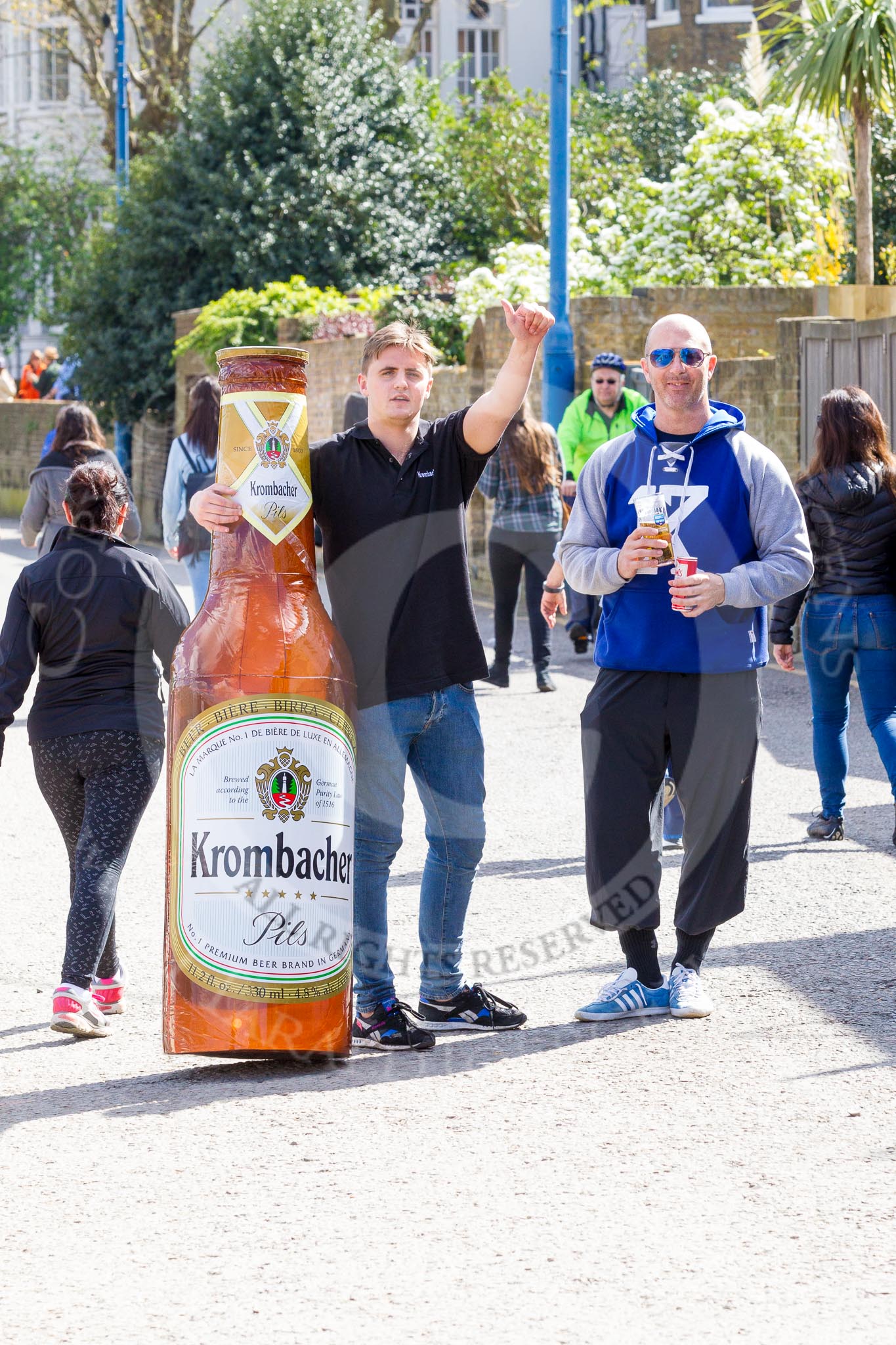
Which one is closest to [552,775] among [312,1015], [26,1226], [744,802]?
[744,802]

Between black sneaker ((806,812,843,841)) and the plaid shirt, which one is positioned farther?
the plaid shirt

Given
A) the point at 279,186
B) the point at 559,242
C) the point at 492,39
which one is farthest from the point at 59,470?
the point at 492,39

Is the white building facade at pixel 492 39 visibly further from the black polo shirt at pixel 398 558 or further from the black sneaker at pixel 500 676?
the black polo shirt at pixel 398 558

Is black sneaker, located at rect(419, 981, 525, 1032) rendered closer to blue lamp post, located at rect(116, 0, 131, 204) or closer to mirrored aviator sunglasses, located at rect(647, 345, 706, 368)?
mirrored aviator sunglasses, located at rect(647, 345, 706, 368)

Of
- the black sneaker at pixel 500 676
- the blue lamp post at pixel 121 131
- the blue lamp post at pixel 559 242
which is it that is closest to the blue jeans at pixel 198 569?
the black sneaker at pixel 500 676

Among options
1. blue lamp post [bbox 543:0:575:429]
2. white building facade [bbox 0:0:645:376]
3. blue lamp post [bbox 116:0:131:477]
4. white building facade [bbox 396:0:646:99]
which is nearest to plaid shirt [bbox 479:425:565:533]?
blue lamp post [bbox 543:0:575:429]

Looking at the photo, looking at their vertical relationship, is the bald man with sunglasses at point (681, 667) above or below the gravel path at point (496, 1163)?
above

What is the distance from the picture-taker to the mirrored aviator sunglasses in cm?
543

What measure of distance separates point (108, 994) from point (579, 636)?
8.58m

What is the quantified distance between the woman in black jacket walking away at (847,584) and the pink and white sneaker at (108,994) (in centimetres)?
343

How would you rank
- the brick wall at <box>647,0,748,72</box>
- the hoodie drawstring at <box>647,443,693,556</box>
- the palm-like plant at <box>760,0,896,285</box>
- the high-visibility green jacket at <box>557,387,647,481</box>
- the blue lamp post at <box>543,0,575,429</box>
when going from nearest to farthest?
the hoodie drawstring at <box>647,443,693,556</box>
the high-visibility green jacket at <box>557,387,647,481</box>
the palm-like plant at <box>760,0,896,285</box>
the blue lamp post at <box>543,0,575,429</box>
the brick wall at <box>647,0,748,72</box>

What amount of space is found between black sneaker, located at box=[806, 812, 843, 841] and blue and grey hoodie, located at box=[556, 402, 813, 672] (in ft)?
8.83

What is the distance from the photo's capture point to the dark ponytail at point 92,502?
232 inches

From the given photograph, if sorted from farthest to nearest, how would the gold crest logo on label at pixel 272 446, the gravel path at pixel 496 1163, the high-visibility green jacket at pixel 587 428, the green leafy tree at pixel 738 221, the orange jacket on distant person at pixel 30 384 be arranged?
1. the orange jacket on distant person at pixel 30 384
2. the green leafy tree at pixel 738 221
3. the high-visibility green jacket at pixel 587 428
4. the gold crest logo on label at pixel 272 446
5. the gravel path at pixel 496 1163
